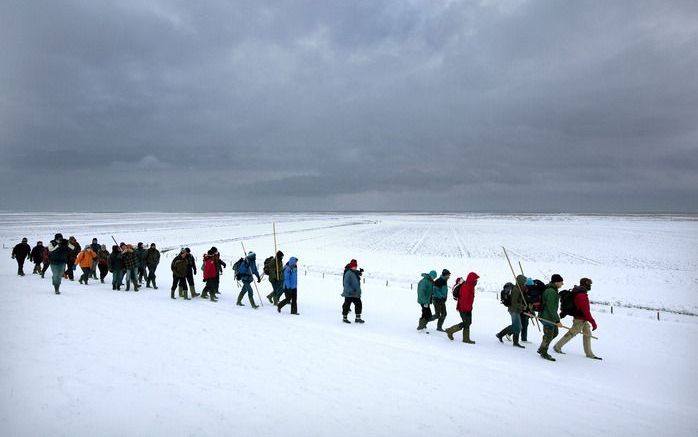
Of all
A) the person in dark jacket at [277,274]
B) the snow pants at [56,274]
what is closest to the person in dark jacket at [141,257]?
the snow pants at [56,274]

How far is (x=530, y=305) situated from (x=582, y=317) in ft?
3.69

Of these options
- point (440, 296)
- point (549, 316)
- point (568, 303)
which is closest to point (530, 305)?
point (549, 316)

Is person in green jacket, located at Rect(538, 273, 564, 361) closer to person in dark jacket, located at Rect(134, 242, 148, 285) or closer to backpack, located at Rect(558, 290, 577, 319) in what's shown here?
backpack, located at Rect(558, 290, 577, 319)

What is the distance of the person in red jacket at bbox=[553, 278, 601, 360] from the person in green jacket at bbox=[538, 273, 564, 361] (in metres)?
0.36

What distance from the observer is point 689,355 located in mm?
9430

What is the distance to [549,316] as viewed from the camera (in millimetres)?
8469

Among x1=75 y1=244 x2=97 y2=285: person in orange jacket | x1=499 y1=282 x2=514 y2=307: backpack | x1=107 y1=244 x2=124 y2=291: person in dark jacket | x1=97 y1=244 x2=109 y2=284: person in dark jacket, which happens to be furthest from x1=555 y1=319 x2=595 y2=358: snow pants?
x1=75 y1=244 x2=97 y2=285: person in orange jacket

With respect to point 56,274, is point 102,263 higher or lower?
higher

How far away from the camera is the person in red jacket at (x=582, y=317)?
8.24 metres

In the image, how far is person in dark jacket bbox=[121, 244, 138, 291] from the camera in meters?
13.1

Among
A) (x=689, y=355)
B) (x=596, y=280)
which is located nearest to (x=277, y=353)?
(x=689, y=355)

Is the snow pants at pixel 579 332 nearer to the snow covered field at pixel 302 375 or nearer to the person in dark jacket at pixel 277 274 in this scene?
the snow covered field at pixel 302 375

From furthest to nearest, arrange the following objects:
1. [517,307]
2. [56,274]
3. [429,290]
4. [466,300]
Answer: [56,274], [429,290], [517,307], [466,300]

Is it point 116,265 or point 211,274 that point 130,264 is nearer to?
point 116,265
